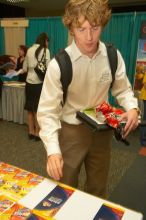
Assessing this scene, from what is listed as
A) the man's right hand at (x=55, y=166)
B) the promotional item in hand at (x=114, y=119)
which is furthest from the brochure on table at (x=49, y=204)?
the promotional item in hand at (x=114, y=119)

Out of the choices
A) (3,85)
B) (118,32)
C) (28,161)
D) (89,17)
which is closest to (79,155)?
(89,17)

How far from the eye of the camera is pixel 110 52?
106 centimetres

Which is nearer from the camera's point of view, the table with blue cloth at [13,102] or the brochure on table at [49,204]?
the brochure on table at [49,204]

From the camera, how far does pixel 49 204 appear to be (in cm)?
75

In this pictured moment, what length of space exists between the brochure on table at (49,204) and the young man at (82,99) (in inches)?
2.7

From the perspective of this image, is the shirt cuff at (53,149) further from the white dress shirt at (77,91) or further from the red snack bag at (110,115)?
the red snack bag at (110,115)

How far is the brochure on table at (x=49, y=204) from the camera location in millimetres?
713

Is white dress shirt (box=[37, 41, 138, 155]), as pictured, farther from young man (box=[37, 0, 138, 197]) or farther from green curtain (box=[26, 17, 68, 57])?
green curtain (box=[26, 17, 68, 57])

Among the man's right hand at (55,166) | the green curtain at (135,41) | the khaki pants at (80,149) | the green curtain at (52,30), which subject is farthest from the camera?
the green curtain at (52,30)

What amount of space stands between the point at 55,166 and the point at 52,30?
4284mm

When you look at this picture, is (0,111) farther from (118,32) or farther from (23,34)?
(118,32)

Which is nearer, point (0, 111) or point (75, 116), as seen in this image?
point (75, 116)

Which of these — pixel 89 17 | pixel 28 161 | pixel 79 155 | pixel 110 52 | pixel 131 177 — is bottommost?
pixel 28 161

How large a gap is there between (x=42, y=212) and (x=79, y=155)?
434 mm
